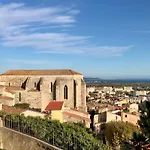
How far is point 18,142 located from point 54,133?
283 centimetres

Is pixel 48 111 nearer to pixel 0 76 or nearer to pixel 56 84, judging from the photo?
pixel 56 84

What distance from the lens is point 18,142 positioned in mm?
24391

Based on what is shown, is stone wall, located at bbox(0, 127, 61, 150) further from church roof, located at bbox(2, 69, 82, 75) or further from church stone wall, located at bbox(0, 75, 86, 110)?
church roof, located at bbox(2, 69, 82, 75)

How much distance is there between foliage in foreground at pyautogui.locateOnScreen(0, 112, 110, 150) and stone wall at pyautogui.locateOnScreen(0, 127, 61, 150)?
0.72 metres

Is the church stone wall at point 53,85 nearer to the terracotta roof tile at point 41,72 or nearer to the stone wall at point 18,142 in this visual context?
the terracotta roof tile at point 41,72

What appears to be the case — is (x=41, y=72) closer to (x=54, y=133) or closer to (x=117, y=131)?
(x=117, y=131)

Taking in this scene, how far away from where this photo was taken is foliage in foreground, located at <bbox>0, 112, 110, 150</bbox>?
74.0 ft

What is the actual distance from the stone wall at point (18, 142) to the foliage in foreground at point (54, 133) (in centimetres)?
72

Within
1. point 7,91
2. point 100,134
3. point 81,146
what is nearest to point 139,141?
point 81,146

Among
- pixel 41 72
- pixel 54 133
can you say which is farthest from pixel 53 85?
pixel 54 133

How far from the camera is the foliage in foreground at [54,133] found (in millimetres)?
22562

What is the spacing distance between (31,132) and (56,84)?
77.9 feet

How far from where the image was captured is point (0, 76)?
49000 mm

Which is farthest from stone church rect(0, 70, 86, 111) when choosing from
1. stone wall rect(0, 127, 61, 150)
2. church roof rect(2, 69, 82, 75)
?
stone wall rect(0, 127, 61, 150)
